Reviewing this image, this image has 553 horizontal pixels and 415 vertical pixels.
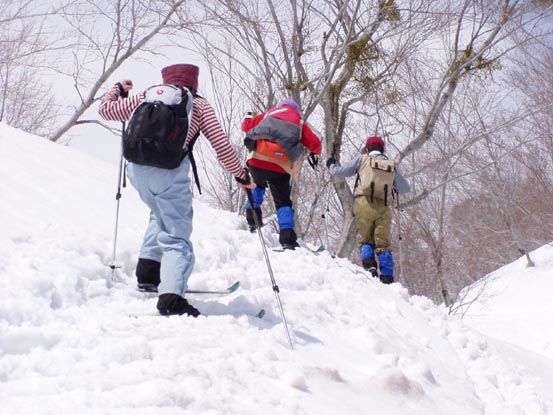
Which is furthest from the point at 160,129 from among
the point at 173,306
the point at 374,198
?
the point at 374,198

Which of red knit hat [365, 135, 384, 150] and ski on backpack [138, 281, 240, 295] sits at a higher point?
red knit hat [365, 135, 384, 150]

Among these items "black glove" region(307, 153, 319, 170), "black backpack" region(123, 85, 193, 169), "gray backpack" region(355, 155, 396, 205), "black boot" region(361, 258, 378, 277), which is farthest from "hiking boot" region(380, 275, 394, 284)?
"black backpack" region(123, 85, 193, 169)

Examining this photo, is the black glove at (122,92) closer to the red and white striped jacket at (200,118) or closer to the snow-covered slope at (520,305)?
the red and white striped jacket at (200,118)

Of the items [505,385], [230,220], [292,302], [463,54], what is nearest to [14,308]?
[292,302]

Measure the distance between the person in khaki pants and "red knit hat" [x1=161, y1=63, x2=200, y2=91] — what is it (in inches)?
154

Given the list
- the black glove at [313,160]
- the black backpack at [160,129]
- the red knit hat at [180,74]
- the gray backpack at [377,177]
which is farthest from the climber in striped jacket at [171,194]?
the gray backpack at [377,177]

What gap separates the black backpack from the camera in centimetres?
373

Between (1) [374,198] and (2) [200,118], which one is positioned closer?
(2) [200,118]

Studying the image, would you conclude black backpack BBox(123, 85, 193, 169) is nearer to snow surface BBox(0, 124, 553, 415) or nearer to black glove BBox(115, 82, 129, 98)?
black glove BBox(115, 82, 129, 98)

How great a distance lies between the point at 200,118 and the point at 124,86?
765mm

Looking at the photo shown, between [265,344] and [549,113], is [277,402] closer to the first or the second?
[265,344]

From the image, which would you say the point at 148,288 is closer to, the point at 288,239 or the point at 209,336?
the point at 209,336

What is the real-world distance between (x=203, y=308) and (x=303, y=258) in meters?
2.42

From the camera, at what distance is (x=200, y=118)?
13.5 ft
